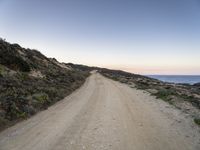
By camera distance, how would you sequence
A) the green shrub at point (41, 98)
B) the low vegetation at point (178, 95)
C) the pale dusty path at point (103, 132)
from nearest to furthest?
the pale dusty path at point (103, 132) → the low vegetation at point (178, 95) → the green shrub at point (41, 98)

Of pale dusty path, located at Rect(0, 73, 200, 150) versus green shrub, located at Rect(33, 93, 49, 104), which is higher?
green shrub, located at Rect(33, 93, 49, 104)

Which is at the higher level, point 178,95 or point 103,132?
point 178,95

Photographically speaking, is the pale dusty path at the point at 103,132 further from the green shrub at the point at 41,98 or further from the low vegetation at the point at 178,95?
the green shrub at the point at 41,98

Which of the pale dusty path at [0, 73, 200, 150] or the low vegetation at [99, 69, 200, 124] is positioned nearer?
the pale dusty path at [0, 73, 200, 150]

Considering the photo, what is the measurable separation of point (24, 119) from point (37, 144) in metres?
4.41

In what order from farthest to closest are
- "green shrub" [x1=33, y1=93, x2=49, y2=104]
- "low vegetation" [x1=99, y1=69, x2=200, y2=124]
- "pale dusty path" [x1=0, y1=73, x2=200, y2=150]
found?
1. "green shrub" [x1=33, y1=93, x2=49, y2=104]
2. "low vegetation" [x1=99, y1=69, x2=200, y2=124]
3. "pale dusty path" [x1=0, y1=73, x2=200, y2=150]

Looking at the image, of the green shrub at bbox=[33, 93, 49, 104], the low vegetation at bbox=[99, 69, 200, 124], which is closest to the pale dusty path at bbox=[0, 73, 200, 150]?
the low vegetation at bbox=[99, 69, 200, 124]

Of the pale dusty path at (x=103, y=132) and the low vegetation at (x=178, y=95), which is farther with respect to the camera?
the low vegetation at (x=178, y=95)

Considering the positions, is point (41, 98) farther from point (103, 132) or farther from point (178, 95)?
point (178, 95)

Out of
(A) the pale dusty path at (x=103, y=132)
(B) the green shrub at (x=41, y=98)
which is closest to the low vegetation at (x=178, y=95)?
(A) the pale dusty path at (x=103, y=132)

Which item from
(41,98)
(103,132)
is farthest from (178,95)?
(103,132)

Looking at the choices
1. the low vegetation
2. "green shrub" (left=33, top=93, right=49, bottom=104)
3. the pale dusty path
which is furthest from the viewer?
"green shrub" (left=33, top=93, right=49, bottom=104)

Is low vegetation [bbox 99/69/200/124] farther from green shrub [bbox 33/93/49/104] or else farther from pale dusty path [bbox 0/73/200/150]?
green shrub [bbox 33/93/49/104]

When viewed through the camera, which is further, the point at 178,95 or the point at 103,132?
the point at 178,95
